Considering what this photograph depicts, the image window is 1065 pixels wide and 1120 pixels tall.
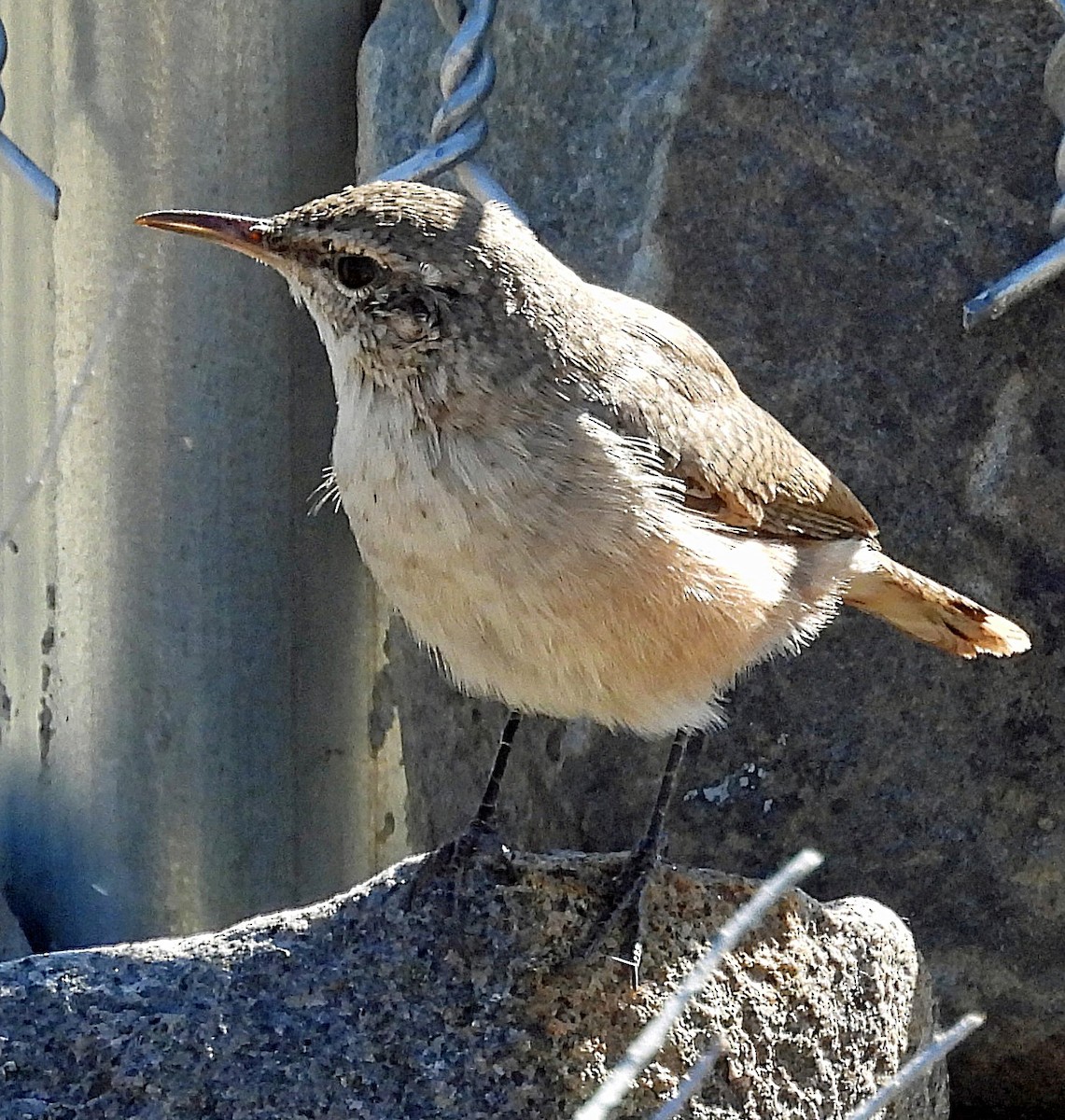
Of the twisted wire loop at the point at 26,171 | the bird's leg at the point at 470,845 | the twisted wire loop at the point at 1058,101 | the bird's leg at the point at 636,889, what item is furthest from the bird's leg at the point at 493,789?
the twisted wire loop at the point at 1058,101

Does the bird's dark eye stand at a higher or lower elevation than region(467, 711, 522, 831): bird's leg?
higher

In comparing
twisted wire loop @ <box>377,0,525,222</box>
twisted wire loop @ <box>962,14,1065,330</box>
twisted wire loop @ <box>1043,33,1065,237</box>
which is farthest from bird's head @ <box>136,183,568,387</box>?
twisted wire loop @ <box>1043,33,1065,237</box>

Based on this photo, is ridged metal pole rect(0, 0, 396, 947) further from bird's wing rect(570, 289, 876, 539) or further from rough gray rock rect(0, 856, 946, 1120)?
rough gray rock rect(0, 856, 946, 1120)

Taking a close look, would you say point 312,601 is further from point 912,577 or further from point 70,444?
point 912,577

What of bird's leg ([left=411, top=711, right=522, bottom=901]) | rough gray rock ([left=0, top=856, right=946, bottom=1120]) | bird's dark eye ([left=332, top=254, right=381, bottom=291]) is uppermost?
bird's dark eye ([left=332, top=254, right=381, bottom=291])

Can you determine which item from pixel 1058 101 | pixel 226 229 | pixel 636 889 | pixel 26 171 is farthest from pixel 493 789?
pixel 1058 101

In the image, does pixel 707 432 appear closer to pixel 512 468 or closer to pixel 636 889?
pixel 512 468

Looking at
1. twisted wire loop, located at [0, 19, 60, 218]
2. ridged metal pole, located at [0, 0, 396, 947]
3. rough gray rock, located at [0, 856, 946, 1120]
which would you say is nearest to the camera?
rough gray rock, located at [0, 856, 946, 1120]
